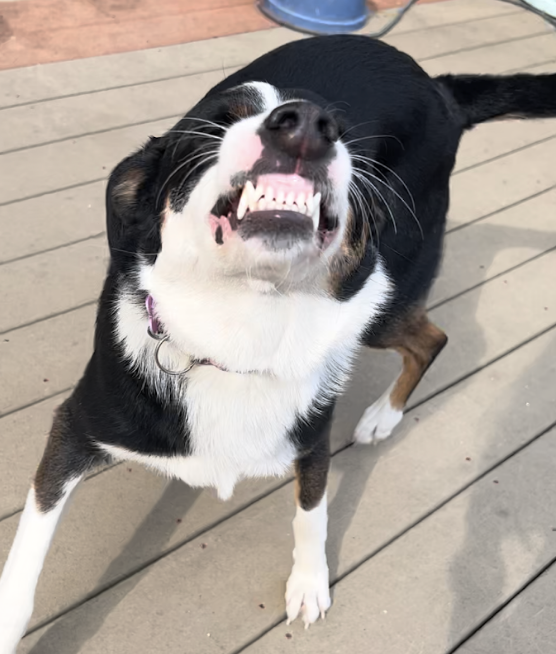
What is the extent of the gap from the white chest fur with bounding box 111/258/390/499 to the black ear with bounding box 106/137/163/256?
0.11 meters

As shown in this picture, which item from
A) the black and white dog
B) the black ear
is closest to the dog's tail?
the black and white dog

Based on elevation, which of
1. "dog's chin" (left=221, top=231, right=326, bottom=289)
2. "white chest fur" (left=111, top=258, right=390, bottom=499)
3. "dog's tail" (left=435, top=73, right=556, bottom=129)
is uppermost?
"dog's chin" (left=221, top=231, right=326, bottom=289)

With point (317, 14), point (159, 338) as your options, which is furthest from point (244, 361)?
point (317, 14)

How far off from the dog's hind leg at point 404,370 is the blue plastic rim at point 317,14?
7.66 ft

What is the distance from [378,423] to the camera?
210 cm

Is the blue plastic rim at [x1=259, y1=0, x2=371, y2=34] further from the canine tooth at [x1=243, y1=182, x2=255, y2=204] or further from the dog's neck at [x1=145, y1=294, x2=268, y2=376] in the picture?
the canine tooth at [x1=243, y1=182, x2=255, y2=204]

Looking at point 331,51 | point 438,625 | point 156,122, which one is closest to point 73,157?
point 156,122

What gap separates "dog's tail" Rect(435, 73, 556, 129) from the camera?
2.06 m

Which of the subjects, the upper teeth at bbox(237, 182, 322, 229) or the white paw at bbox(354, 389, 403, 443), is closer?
the upper teeth at bbox(237, 182, 322, 229)

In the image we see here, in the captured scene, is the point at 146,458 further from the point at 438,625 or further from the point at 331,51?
the point at 331,51

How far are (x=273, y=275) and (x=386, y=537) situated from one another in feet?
3.29

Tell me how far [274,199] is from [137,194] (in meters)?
0.43

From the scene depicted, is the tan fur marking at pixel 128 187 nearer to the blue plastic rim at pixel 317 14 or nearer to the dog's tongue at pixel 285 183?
the dog's tongue at pixel 285 183

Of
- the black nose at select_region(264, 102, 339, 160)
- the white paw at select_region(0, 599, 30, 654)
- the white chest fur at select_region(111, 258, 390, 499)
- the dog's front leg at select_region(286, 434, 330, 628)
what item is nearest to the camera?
the black nose at select_region(264, 102, 339, 160)
